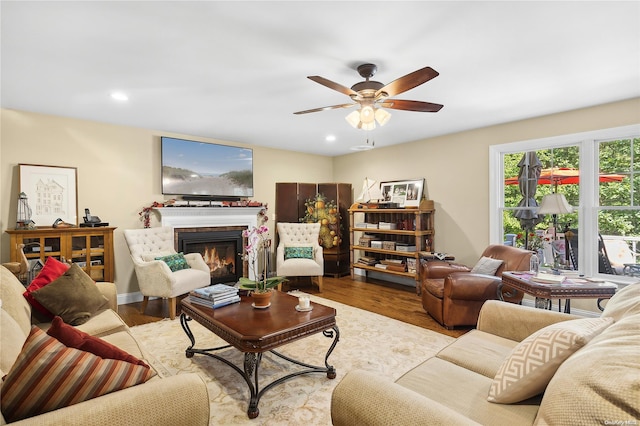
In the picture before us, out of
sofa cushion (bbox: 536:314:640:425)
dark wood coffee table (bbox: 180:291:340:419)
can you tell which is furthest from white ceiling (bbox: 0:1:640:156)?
dark wood coffee table (bbox: 180:291:340:419)

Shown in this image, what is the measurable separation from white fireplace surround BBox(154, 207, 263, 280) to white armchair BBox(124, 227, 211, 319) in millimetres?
267

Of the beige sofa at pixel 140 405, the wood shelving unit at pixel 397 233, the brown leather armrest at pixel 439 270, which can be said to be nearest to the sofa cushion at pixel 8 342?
the beige sofa at pixel 140 405

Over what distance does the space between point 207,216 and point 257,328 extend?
3.23 meters

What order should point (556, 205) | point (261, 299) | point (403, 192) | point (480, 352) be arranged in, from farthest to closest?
point (403, 192) → point (556, 205) → point (261, 299) → point (480, 352)

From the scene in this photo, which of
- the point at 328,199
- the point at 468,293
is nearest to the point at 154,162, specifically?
the point at 328,199

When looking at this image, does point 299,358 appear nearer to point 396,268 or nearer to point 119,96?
point 396,268

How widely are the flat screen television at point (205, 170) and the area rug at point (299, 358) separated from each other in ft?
6.64

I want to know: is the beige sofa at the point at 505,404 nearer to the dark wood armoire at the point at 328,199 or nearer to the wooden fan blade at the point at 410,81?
the wooden fan blade at the point at 410,81

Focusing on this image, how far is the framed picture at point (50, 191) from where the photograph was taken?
358cm

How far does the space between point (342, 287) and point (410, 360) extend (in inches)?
99.9

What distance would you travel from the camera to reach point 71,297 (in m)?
2.25

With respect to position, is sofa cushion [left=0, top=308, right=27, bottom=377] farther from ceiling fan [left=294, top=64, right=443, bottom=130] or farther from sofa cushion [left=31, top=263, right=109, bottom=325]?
ceiling fan [left=294, top=64, right=443, bottom=130]

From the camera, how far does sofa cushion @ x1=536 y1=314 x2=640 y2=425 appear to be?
76cm

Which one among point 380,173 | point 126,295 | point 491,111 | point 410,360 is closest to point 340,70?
point 491,111
